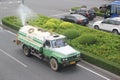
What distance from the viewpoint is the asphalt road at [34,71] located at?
63.3 ft

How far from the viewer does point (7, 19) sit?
35.1m

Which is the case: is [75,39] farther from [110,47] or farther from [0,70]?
[0,70]

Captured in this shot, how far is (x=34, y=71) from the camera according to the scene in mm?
20375

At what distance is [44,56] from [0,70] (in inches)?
135

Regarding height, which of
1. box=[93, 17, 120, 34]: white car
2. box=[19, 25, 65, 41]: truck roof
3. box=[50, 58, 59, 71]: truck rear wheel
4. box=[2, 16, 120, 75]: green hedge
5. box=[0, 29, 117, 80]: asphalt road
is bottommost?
box=[0, 29, 117, 80]: asphalt road

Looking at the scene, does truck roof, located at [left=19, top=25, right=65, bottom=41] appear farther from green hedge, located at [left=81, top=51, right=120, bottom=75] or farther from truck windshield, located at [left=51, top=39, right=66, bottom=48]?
green hedge, located at [left=81, top=51, right=120, bottom=75]

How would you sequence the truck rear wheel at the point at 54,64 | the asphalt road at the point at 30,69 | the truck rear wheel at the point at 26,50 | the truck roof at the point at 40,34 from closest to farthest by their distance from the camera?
the asphalt road at the point at 30,69 → the truck rear wheel at the point at 54,64 → the truck roof at the point at 40,34 → the truck rear wheel at the point at 26,50

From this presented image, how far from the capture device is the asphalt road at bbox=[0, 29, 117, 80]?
19297mm

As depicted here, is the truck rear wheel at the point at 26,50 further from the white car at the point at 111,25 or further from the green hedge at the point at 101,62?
the white car at the point at 111,25

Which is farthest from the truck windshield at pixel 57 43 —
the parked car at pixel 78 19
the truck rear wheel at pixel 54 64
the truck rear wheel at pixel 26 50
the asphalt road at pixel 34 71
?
the parked car at pixel 78 19

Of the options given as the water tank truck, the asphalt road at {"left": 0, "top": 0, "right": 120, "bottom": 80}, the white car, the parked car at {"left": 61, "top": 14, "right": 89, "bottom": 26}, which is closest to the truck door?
the water tank truck

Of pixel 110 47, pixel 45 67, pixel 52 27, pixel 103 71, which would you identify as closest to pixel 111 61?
pixel 103 71

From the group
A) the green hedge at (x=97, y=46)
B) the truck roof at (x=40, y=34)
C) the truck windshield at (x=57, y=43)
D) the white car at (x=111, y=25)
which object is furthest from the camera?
the white car at (x=111, y=25)

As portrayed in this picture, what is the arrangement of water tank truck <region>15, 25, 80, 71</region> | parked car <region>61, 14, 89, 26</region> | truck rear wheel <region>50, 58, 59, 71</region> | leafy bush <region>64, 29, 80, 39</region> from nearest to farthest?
water tank truck <region>15, 25, 80, 71</region>, truck rear wheel <region>50, 58, 59, 71</region>, leafy bush <region>64, 29, 80, 39</region>, parked car <region>61, 14, 89, 26</region>
